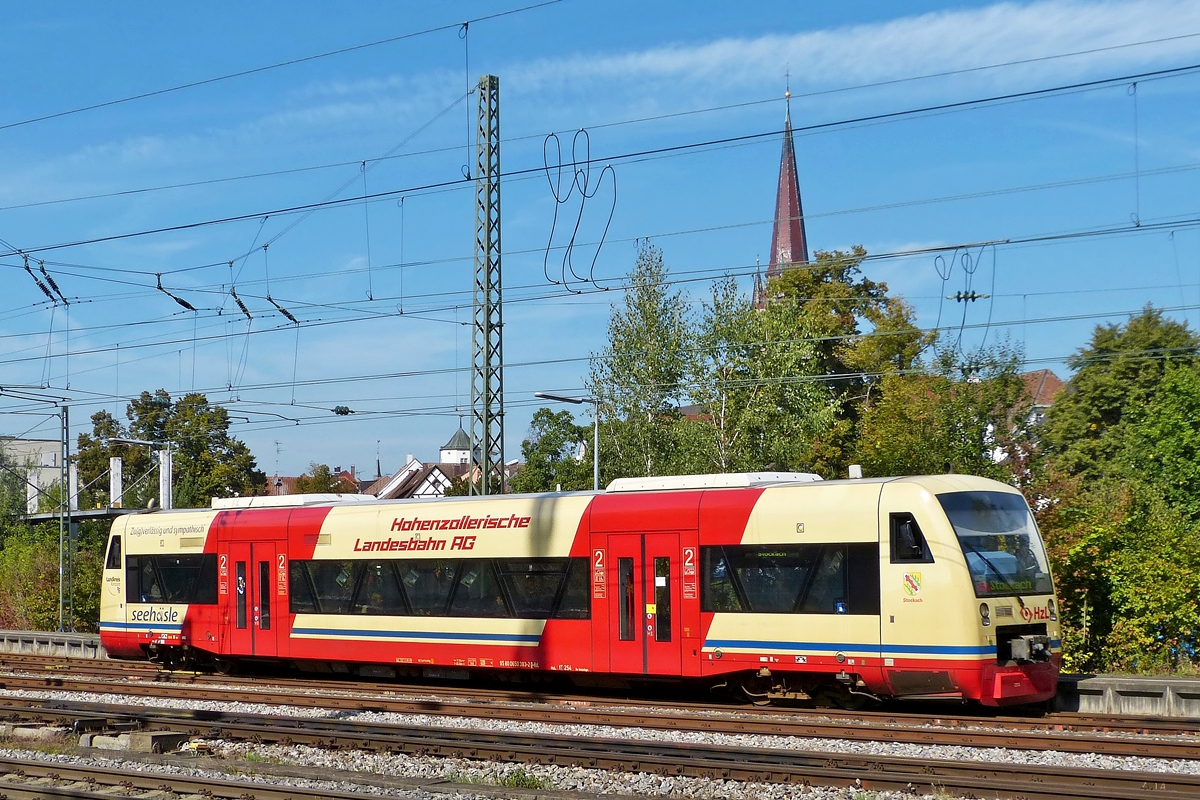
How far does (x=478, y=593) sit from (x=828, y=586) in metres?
5.91

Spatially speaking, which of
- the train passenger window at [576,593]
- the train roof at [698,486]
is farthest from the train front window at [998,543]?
the train passenger window at [576,593]

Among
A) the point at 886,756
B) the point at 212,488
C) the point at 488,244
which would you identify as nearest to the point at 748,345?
the point at 488,244

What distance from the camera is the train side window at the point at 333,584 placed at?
67.4 ft

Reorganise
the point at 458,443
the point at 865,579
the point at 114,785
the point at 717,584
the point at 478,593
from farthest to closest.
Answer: the point at 458,443, the point at 478,593, the point at 717,584, the point at 865,579, the point at 114,785

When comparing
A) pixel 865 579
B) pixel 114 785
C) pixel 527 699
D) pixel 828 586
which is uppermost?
pixel 865 579

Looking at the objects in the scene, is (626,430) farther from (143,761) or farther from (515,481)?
(515,481)

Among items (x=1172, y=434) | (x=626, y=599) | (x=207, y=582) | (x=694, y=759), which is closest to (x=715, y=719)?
(x=626, y=599)

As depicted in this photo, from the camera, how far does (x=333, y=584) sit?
817 inches

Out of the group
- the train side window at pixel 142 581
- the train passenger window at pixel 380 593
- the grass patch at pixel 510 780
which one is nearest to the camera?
the grass patch at pixel 510 780

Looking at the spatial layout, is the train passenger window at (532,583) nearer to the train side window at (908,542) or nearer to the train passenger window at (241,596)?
the train side window at (908,542)

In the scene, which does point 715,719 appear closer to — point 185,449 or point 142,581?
point 142,581

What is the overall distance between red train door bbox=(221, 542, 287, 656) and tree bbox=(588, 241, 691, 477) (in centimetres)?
1976

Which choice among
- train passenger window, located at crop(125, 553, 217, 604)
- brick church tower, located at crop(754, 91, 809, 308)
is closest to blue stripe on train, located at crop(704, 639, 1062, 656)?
train passenger window, located at crop(125, 553, 217, 604)

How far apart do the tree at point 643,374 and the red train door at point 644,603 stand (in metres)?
22.9
